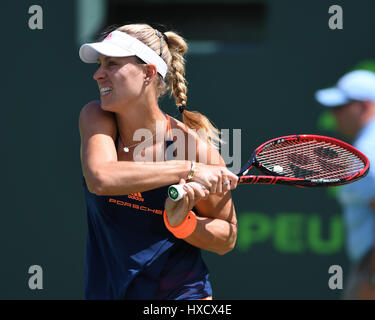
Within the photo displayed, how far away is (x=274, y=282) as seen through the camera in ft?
15.2

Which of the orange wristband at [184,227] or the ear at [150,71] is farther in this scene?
the ear at [150,71]

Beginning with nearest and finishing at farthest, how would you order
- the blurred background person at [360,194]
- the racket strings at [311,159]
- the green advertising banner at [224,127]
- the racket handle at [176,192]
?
the racket handle at [176,192]
the racket strings at [311,159]
the blurred background person at [360,194]
the green advertising banner at [224,127]

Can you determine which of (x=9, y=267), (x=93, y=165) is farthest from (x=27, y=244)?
(x=93, y=165)

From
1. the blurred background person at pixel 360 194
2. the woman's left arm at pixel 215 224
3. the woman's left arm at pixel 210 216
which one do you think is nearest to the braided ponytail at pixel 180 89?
the woman's left arm at pixel 210 216

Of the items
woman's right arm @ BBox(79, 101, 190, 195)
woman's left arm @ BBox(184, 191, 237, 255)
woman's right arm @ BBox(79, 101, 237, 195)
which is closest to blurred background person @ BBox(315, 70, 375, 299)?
woman's left arm @ BBox(184, 191, 237, 255)

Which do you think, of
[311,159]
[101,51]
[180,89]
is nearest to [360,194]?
[311,159]

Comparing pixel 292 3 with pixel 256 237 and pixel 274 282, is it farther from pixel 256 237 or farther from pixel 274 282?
pixel 274 282

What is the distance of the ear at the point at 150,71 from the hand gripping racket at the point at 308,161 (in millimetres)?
521

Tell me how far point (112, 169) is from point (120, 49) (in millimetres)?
466

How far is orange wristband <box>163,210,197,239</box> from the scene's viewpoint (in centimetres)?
248

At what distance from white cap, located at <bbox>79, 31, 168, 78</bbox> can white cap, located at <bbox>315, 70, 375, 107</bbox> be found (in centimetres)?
132

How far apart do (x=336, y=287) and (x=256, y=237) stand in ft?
2.09

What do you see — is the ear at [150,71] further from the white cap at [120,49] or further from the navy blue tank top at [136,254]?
the navy blue tank top at [136,254]

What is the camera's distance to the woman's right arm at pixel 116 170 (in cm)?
240
